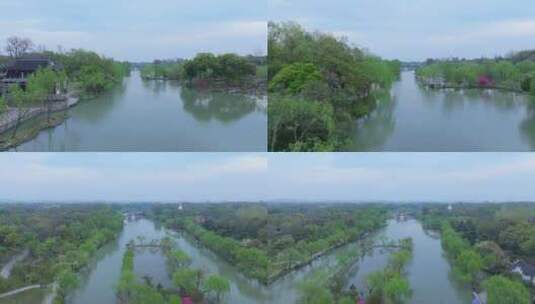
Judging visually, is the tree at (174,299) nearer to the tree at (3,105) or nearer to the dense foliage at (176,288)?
the dense foliage at (176,288)

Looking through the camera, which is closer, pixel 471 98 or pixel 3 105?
pixel 3 105

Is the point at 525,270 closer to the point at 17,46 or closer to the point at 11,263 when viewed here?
the point at 11,263

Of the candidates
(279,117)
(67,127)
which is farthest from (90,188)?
(279,117)

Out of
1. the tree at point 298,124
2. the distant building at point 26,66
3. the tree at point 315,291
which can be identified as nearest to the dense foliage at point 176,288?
the tree at point 315,291

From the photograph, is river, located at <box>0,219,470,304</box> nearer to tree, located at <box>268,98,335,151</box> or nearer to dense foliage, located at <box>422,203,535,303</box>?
dense foliage, located at <box>422,203,535,303</box>

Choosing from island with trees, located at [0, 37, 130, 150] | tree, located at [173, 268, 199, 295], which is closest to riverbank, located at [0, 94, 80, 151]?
island with trees, located at [0, 37, 130, 150]

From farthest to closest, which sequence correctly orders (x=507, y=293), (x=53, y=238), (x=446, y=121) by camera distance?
(x=53, y=238) < (x=446, y=121) < (x=507, y=293)

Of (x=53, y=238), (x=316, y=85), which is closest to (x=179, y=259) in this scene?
(x=53, y=238)
